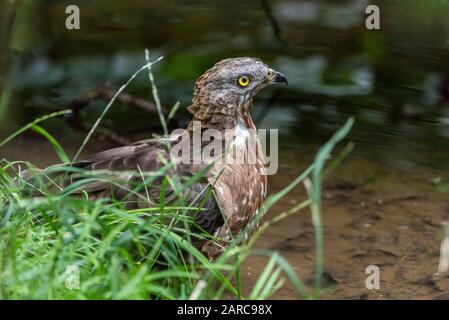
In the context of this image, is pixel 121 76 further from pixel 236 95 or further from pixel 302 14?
pixel 236 95

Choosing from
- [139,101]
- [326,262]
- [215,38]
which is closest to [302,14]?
[215,38]

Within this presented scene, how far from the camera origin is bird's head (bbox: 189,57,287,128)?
571cm

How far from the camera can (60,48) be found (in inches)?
378

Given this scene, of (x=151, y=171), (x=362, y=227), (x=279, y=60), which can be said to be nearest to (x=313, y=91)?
(x=279, y=60)

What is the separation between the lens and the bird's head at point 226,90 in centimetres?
571

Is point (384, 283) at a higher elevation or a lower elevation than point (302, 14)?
lower

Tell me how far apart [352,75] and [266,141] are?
1.42m

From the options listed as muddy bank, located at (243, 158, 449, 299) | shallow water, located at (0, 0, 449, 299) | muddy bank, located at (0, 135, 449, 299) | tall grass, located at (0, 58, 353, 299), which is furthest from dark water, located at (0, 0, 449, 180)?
tall grass, located at (0, 58, 353, 299)

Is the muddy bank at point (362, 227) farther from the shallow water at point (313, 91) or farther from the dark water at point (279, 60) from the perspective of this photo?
the dark water at point (279, 60)

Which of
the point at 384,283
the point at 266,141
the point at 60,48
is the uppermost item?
the point at 60,48

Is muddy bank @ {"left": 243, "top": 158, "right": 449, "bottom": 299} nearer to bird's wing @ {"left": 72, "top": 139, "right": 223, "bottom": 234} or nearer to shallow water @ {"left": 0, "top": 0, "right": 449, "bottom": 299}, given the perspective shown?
shallow water @ {"left": 0, "top": 0, "right": 449, "bottom": 299}
